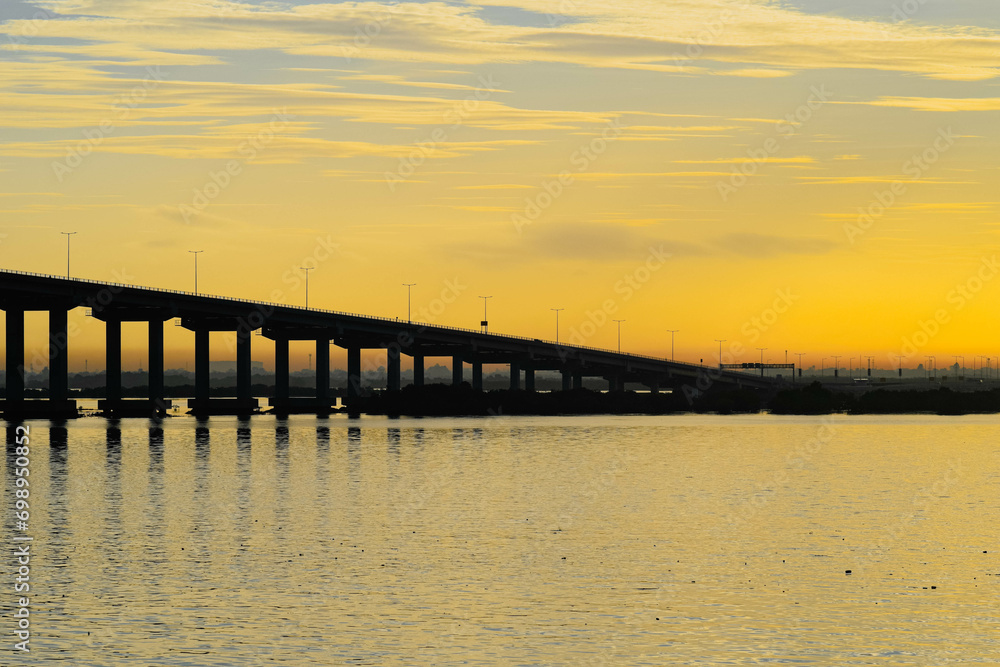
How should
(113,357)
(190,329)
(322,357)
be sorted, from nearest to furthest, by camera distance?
(113,357), (190,329), (322,357)

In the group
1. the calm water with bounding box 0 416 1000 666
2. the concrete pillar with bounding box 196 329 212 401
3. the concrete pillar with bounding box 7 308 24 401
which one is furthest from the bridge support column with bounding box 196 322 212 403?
the calm water with bounding box 0 416 1000 666

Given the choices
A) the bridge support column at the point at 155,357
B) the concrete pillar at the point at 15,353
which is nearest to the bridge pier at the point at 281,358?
the bridge support column at the point at 155,357

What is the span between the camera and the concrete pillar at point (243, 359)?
161125 mm

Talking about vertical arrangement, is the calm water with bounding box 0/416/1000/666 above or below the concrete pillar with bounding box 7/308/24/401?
below

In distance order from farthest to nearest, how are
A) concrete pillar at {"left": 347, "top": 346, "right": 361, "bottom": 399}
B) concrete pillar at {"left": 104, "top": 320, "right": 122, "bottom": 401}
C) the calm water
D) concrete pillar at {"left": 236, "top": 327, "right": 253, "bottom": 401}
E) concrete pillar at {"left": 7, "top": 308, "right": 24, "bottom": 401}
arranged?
1. concrete pillar at {"left": 347, "top": 346, "right": 361, "bottom": 399}
2. concrete pillar at {"left": 236, "top": 327, "right": 253, "bottom": 401}
3. concrete pillar at {"left": 104, "top": 320, "right": 122, "bottom": 401}
4. concrete pillar at {"left": 7, "top": 308, "right": 24, "bottom": 401}
5. the calm water

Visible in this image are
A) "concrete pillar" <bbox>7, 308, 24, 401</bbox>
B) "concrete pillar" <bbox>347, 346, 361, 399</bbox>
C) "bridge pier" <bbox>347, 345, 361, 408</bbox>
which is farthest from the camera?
"concrete pillar" <bbox>347, 346, 361, 399</bbox>

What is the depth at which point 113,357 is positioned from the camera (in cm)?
14525

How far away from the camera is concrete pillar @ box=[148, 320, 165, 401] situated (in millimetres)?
A: 146750

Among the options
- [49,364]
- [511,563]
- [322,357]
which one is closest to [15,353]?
[49,364]

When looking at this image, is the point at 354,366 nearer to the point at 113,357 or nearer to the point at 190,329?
the point at 190,329

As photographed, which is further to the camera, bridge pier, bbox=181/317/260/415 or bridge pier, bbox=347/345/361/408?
bridge pier, bbox=347/345/361/408

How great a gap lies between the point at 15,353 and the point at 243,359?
34.8 meters

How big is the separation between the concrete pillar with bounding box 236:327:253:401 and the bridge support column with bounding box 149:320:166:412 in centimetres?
1242

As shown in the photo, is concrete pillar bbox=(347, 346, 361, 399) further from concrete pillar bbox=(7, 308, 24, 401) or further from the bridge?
concrete pillar bbox=(7, 308, 24, 401)
